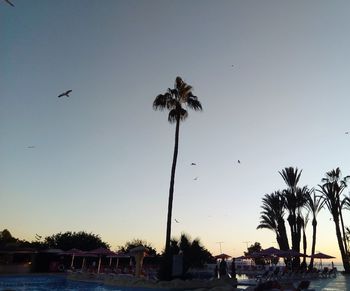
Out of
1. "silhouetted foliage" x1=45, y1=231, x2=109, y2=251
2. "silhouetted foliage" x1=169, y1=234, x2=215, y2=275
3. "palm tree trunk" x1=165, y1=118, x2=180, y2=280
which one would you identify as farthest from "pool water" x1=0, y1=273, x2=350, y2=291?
"silhouetted foliage" x1=45, y1=231, x2=109, y2=251

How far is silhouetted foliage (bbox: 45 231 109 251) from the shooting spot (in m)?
55.6

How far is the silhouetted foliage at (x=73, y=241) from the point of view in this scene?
5559 centimetres

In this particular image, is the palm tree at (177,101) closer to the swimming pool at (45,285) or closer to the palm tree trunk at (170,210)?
the palm tree trunk at (170,210)

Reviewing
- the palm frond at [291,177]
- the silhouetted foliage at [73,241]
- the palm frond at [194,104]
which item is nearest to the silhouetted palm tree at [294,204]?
the palm frond at [291,177]

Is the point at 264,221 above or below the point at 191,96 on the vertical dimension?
below

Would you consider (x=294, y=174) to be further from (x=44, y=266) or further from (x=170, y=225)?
(x=44, y=266)

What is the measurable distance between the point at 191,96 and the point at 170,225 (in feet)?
34.3

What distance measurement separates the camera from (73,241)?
56.2m

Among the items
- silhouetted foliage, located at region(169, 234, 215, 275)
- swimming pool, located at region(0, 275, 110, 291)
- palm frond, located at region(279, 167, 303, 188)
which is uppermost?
palm frond, located at region(279, 167, 303, 188)

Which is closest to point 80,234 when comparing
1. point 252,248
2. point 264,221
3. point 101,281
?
point 264,221

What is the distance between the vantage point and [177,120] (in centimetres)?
2848

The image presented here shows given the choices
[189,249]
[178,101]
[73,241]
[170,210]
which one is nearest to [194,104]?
[178,101]

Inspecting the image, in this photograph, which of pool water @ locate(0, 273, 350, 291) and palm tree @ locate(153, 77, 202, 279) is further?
palm tree @ locate(153, 77, 202, 279)

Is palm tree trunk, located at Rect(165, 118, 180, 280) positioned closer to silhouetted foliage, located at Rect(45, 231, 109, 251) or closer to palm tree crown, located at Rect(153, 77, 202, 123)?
palm tree crown, located at Rect(153, 77, 202, 123)
